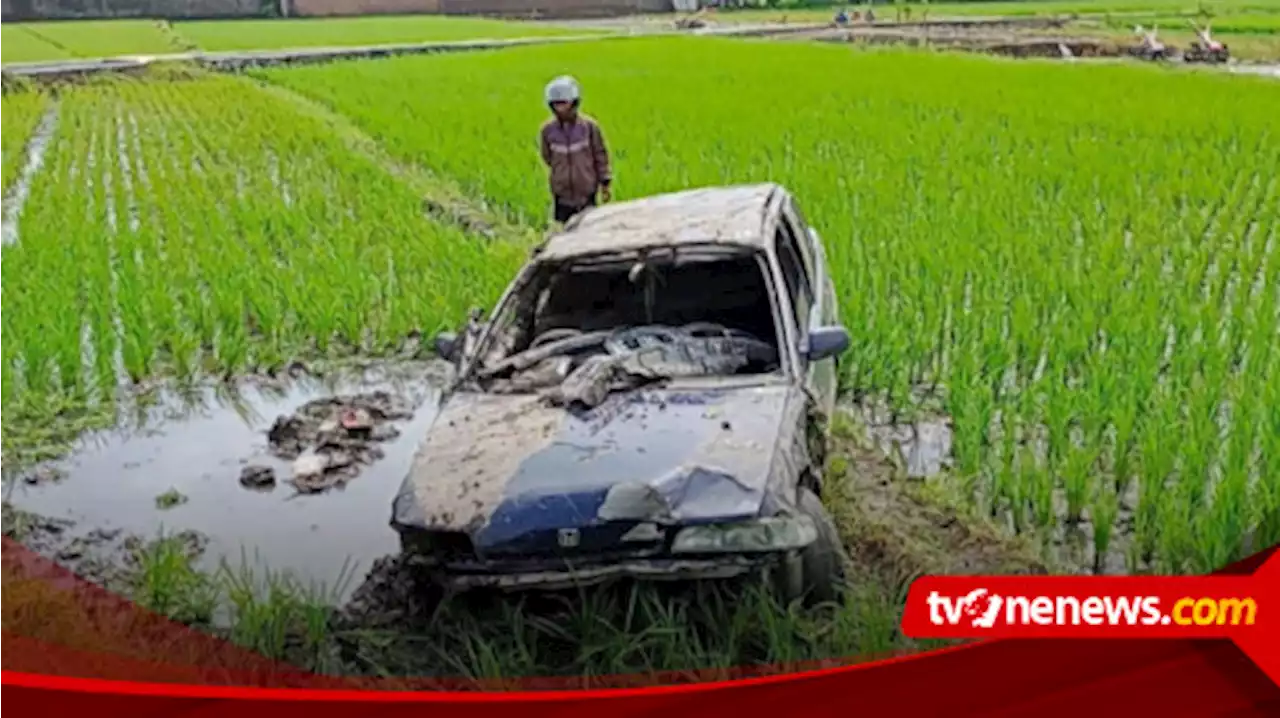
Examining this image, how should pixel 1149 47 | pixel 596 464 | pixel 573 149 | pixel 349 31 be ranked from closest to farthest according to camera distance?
pixel 596 464 < pixel 349 31 < pixel 573 149 < pixel 1149 47

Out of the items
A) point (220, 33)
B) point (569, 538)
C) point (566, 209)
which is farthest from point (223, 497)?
point (566, 209)

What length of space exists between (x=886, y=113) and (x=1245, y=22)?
1.07 metres

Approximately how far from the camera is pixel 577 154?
113 inches

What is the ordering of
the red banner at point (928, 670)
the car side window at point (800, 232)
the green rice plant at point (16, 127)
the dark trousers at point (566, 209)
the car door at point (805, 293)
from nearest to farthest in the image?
the red banner at point (928, 670), the green rice plant at point (16, 127), the car door at point (805, 293), the dark trousers at point (566, 209), the car side window at point (800, 232)

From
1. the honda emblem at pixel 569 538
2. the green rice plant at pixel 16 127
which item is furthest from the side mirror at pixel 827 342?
the green rice plant at pixel 16 127

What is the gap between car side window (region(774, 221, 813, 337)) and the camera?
298cm

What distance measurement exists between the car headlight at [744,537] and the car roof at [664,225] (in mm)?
775

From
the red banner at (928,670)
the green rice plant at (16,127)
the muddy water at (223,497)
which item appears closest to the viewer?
the red banner at (928,670)

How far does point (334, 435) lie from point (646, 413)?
67 cm

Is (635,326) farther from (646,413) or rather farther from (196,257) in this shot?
(196,257)

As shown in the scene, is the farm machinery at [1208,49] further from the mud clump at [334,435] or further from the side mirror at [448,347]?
the mud clump at [334,435]

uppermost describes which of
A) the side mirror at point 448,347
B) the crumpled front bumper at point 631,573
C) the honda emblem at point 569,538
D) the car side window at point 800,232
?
the car side window at point 800,232

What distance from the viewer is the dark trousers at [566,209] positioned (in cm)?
296

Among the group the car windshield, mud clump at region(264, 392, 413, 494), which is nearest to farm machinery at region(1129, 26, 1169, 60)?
the car windshield
